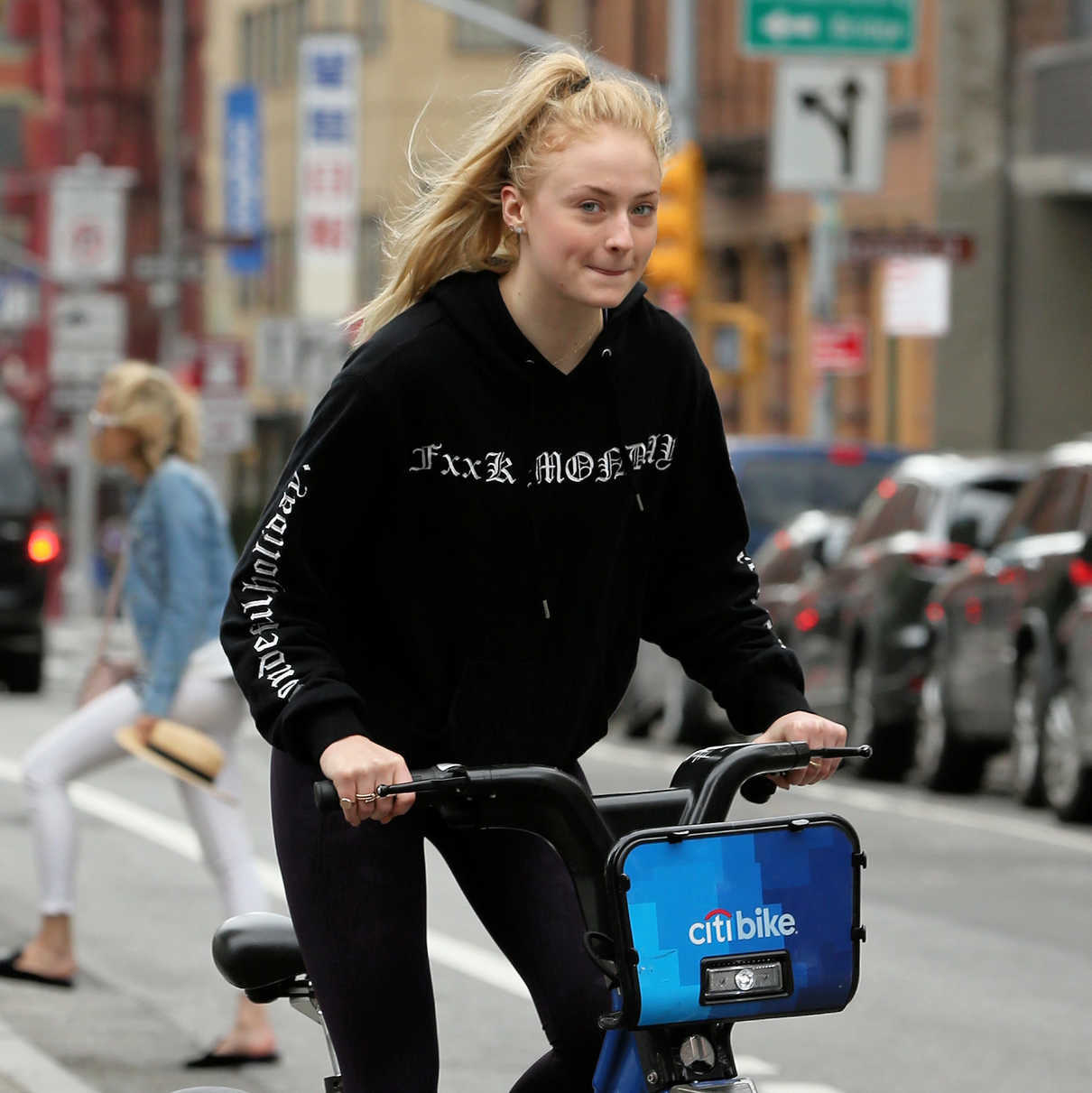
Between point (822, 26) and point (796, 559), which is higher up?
point (822, 26)

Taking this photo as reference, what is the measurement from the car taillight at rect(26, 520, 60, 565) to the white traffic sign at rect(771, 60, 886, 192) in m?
5.69

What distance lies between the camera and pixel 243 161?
2194 inches

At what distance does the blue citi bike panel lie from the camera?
3.49 m

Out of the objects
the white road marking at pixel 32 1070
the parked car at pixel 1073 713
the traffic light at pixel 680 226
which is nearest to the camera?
the white road marking at pixel 32 1070

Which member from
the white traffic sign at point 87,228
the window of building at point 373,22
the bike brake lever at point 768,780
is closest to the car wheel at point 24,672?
the white traffic sign at point 87,228

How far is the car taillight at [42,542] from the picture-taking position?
22.5m

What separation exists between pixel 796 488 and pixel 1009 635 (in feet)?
17.0

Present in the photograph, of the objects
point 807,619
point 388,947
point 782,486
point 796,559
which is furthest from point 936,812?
point 388,947

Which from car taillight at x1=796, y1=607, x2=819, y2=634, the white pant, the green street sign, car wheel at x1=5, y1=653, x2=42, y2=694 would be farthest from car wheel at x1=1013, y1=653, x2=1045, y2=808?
car wheel at x1=5, y1=653, x2=42, y2=694

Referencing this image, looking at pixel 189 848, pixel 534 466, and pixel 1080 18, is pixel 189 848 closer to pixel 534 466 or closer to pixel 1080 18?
pixel 534 466

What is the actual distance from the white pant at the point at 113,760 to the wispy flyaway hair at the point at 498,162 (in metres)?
3.76

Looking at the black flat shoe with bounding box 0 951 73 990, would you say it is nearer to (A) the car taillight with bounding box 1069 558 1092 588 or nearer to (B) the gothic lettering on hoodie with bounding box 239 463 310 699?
(B) the gothic lettering on hoodie with bounding box 239 463 310 699

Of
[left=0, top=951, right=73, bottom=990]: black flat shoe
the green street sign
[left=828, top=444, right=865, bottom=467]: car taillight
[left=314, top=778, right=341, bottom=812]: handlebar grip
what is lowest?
[left=0, top=951, right=73, bottom=990]: black flat shoe

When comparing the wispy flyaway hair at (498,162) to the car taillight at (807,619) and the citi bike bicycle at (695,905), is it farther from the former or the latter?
the car taillight at (807,619)
